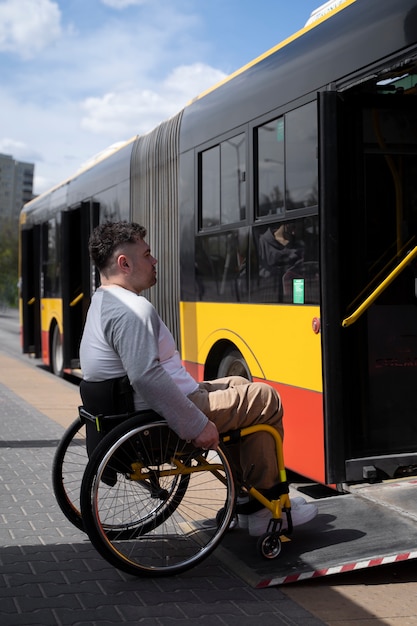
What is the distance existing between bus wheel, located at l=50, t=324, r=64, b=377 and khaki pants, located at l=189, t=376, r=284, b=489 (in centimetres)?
992

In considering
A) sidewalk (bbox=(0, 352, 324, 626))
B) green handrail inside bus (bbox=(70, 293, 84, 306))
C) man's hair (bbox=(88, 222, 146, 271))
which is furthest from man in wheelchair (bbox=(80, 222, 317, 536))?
green handrail inside bus (bbox=(70, 293, 84, 306))

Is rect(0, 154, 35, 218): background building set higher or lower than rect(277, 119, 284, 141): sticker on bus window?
higher

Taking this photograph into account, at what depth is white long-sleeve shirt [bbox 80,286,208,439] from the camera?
4.32 meters

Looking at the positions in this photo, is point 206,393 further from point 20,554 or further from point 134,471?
point 20,554

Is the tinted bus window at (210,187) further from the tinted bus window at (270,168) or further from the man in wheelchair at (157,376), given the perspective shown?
the man in wheelchair at (157,376)

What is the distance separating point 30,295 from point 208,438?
42.9 feet

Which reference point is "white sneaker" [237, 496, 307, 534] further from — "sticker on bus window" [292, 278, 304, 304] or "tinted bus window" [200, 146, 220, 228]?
"tinted bus window" [200, 146, 220, 228]

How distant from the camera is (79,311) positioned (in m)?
13.2

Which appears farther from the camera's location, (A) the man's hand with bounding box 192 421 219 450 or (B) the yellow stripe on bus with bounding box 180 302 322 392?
(B) the yellow stripe on bus with bounding box 180 302 322 392

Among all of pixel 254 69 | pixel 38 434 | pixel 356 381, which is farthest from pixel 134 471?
pixel 38 434

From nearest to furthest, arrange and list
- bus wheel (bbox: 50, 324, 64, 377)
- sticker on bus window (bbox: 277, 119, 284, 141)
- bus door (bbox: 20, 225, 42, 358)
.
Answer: sticker on bus window (bbox: 277, 119, 284, 141)
bus wheel (bbox: 50, 324, 64, 377)
bus door (bbox: 20, 225, 42, 358)

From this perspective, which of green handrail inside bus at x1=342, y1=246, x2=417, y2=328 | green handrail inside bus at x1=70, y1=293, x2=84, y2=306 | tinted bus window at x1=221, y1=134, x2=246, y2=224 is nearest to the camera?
green handrail inside bus at x1=342, y1=246, x2=417, y2=328

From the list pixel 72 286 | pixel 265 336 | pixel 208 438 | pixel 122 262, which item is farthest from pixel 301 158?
pixel 72 286

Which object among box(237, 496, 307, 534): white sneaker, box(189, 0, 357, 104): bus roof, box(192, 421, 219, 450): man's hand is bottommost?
box(237, 496, 307, 534): white sneaker
